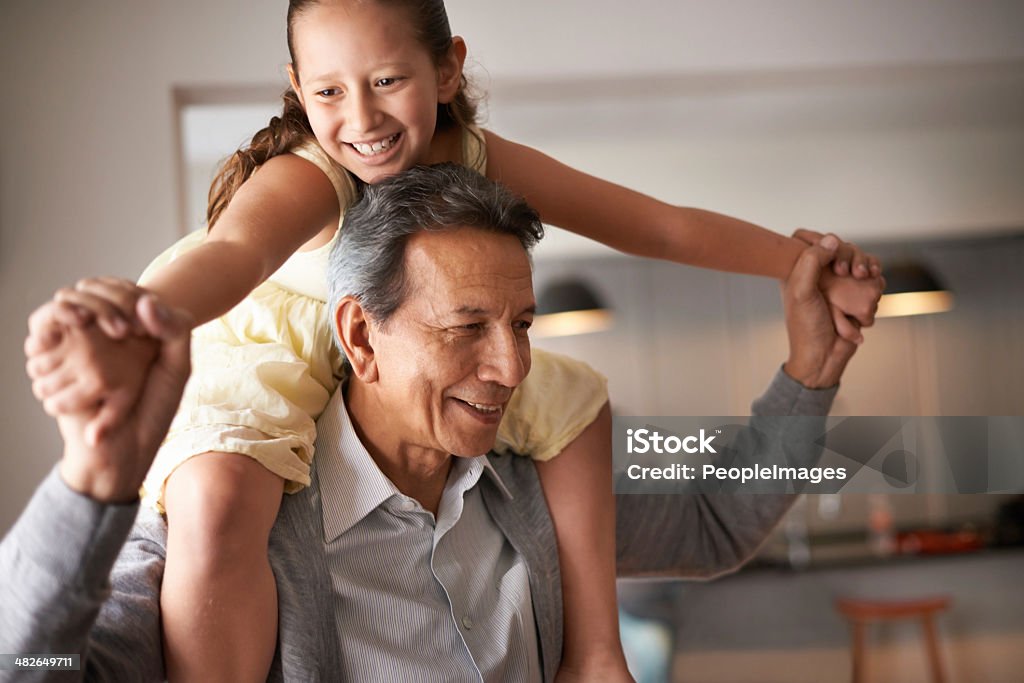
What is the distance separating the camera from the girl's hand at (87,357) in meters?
0.61

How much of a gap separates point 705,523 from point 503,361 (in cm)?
57

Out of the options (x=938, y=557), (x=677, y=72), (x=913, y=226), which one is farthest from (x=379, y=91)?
(x=938, y=557)

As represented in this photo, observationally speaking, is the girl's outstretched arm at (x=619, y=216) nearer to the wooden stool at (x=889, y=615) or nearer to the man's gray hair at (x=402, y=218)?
the man's gray hair at (x=402, y=218)

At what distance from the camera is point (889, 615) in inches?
115

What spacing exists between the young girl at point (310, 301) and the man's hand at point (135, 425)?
15 mm

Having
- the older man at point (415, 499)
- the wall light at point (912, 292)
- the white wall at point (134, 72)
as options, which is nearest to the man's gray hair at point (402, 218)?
the older man at point (415, 499)

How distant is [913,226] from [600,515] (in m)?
2.09

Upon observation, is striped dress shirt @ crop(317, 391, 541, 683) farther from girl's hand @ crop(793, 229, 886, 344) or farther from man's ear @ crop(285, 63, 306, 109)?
girl's hand @ crop(793, 229, 886, 344)

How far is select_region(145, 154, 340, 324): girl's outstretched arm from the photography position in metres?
0.74

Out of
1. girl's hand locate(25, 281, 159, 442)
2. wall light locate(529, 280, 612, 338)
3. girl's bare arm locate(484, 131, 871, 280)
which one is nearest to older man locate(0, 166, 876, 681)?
girl's bare arm locate(484, 131, 871, 280)

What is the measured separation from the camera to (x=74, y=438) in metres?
0.65

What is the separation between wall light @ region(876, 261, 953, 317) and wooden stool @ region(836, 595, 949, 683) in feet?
2.88

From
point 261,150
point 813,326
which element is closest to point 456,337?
point 261,150

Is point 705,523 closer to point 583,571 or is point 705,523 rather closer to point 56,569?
point 583,571
